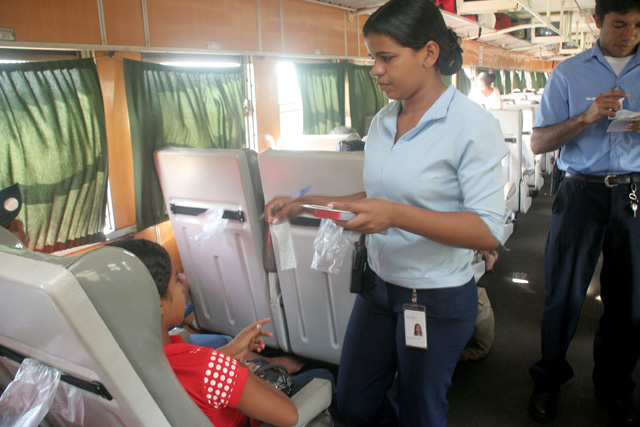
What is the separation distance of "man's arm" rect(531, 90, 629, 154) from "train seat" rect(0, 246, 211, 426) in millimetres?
2054

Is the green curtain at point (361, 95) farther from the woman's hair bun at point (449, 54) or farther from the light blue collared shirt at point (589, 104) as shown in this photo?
the woman's hair bun at point (449, 54)

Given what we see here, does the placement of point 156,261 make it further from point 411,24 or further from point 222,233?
point 222,233

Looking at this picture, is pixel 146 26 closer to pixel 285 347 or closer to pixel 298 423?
pixel 285 347

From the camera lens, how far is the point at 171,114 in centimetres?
398

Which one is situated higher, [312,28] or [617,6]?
[312,28]

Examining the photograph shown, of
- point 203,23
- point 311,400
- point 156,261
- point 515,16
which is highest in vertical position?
point 515,16

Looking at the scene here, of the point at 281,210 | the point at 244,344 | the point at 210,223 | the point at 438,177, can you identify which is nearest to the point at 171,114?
the point at 210,223

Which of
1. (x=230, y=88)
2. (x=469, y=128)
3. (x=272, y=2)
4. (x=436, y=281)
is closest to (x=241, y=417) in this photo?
(x=436, y=281)

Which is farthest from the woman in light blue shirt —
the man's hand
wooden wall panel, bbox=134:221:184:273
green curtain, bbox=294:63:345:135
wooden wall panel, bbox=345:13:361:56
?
wooden wall panel, bbox=345:13:361:56

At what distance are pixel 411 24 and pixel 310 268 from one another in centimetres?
160

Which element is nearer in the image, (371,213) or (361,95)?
(371,213)

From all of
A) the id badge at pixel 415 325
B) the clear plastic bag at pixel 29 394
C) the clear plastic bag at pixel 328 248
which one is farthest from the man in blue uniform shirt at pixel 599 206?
the clear plastic bag at pixel 29 394

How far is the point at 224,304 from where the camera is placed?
10.9 feet

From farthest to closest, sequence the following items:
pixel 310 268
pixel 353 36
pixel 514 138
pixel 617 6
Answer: pixel 353 36, pixel 514 138, pixel 310 268, pixel 617 6
